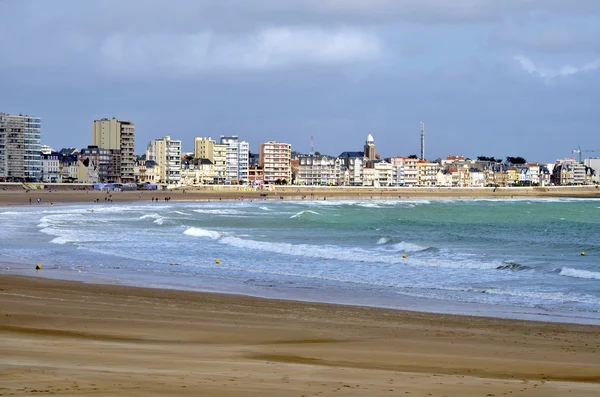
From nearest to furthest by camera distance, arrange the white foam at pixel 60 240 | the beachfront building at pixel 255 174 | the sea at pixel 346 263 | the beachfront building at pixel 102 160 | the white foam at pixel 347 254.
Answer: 1. the sea at pixel 346 263
2. the white foam at pixel 347 254
3. the white foam at pixel 60 240
4. the beachfront building at pixel 102 160
5. the beachfront building at pixel 255 174

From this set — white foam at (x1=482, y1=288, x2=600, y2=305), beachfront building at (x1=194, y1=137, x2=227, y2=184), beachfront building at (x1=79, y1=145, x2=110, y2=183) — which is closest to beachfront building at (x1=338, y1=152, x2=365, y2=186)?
beachfront building at (x1=194, y1=137, x2=227, y2=184)

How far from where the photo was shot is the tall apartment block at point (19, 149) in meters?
146

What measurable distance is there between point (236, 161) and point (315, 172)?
17652 mm

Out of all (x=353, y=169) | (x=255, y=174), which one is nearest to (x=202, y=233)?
(x=255, y=174)

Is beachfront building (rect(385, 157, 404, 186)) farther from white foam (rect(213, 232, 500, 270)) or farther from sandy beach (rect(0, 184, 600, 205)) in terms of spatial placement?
white foam (rect(213, 232, 500, 270))

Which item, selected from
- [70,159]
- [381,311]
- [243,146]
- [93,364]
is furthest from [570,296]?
[243,146]

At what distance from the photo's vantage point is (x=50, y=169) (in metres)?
157

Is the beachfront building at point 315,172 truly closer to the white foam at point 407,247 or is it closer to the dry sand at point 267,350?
the white foam at point 407,247

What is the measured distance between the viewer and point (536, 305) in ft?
A: 57.4

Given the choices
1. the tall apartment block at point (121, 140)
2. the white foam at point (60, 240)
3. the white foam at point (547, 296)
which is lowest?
the white foam at point (547, 296)

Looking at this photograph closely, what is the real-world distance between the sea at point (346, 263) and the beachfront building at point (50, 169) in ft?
374

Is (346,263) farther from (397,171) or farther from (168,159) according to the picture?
(397,171)

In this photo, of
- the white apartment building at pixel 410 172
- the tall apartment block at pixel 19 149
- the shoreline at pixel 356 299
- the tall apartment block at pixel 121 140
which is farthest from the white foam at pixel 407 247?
the white apartment building at pixel 410 172

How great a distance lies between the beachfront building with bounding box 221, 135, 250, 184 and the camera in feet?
593
